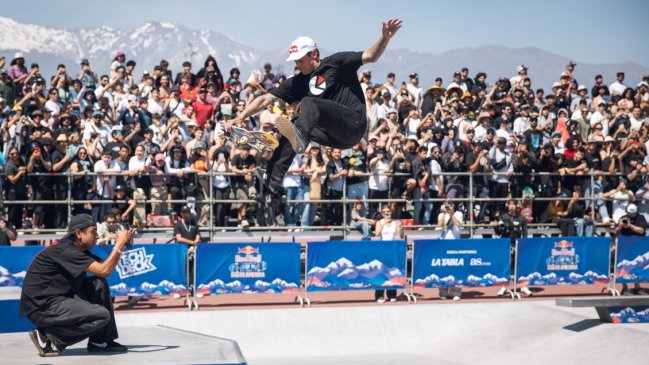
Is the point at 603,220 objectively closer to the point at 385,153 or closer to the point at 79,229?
the point at 385,153

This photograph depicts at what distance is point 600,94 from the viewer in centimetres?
2197

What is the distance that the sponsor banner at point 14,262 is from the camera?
13.4 metres

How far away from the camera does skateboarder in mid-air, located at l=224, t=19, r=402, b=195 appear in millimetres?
8266

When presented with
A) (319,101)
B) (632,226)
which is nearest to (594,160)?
(632,226)


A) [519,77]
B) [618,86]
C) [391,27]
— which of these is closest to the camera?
[391,27]

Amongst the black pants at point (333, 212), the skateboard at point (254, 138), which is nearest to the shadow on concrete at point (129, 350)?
the skateboard at point (254, 138)

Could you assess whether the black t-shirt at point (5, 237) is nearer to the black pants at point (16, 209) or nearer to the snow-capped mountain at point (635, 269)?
the black pants at point (16, 209)

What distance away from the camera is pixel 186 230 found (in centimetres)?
1510

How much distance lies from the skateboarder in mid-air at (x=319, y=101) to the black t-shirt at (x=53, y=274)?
6.92 ft

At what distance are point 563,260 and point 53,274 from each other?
10.1 meters

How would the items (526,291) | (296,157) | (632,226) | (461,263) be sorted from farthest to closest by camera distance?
(632,226) → (296,157) → (526,291) → (461,263)

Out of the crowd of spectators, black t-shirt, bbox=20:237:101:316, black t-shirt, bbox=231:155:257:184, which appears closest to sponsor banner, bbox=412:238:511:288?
the crowd of spectators

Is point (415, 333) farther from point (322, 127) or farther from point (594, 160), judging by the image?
point (322, 127)

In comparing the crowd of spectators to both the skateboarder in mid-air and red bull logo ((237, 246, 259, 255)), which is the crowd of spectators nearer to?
red bull logo ((237, 246, 259, 255))
